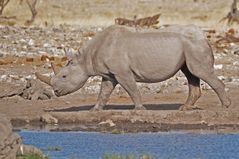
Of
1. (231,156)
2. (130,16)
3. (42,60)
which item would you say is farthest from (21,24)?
(231,156)

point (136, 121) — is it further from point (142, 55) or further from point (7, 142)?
point (7, 142)

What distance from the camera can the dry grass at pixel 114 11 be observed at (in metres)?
53.4

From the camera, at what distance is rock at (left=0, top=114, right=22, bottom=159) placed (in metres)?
13.3

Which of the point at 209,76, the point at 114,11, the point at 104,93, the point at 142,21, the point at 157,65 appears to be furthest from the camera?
the point at 114,11

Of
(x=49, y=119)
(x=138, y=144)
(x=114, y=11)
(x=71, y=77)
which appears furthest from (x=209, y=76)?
(x=114, y=11)

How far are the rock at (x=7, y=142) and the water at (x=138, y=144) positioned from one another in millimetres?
1210

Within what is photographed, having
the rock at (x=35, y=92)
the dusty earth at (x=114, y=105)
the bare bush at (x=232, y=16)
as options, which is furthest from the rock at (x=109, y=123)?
the bare bush at (x=232, y=16)

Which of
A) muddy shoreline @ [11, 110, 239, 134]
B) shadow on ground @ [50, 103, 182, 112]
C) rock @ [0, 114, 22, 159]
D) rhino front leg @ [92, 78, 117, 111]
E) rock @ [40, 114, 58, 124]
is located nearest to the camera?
rock @ [0, 114, 22, 159]

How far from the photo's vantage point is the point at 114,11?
186 feet

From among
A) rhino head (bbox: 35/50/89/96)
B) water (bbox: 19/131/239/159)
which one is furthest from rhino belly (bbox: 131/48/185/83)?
water (bbox: 19/131/239/159)

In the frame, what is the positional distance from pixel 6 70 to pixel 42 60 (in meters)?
2.90

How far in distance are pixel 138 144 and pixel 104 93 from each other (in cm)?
331

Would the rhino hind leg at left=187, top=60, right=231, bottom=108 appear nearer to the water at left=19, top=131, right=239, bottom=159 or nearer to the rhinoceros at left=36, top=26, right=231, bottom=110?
the rhinoceros at left=36, top=26, right=231, bottom=110

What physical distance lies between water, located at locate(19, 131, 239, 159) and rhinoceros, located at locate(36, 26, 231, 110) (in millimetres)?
1873
